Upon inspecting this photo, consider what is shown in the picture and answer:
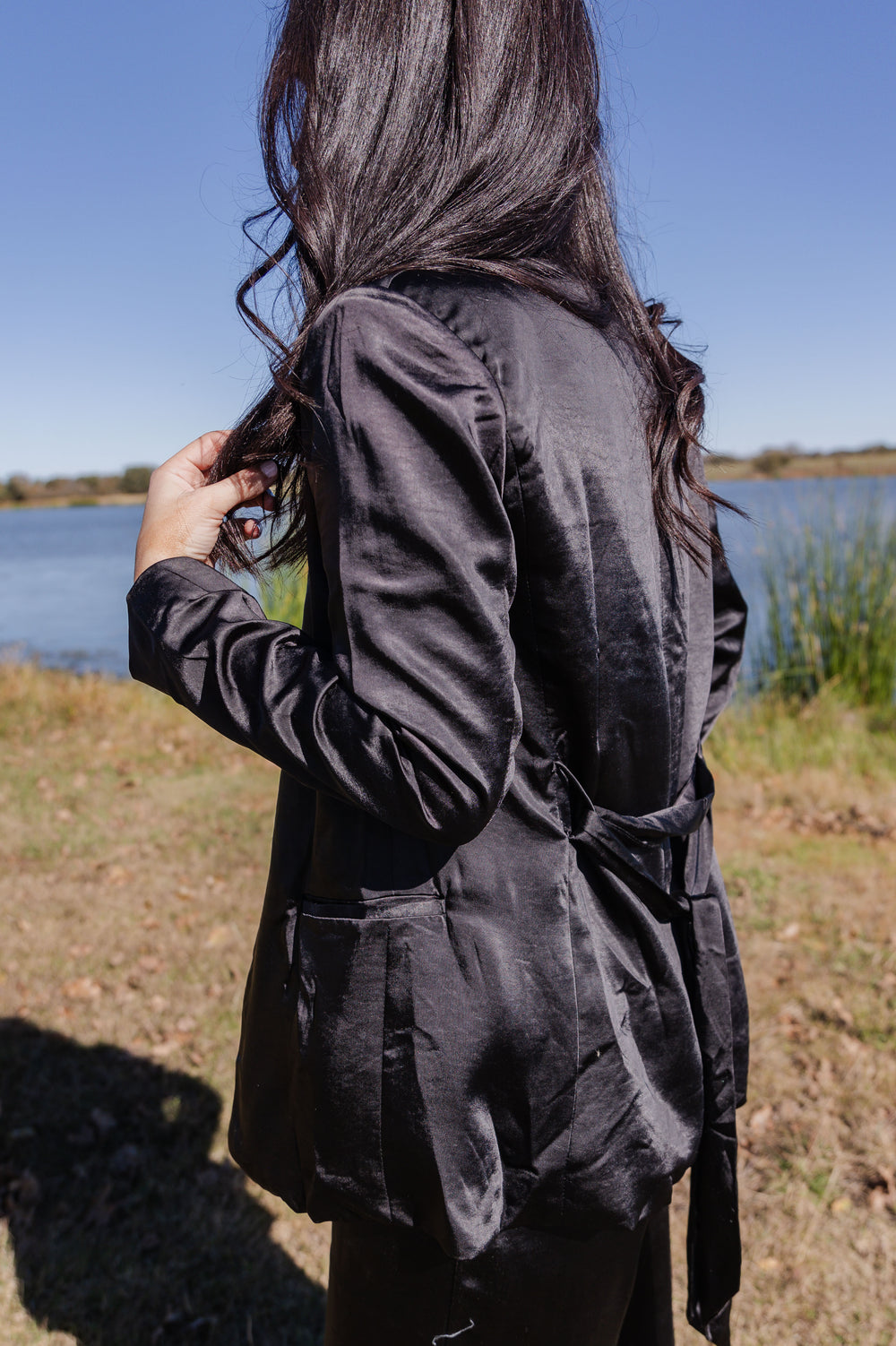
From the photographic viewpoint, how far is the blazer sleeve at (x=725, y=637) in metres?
A: 1.60

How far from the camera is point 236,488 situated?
1230 millimetres

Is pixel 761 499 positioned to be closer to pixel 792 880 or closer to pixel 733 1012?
pixel 792 880

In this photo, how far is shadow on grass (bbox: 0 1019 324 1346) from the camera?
7.86ft

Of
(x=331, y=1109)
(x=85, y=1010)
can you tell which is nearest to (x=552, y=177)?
(x=331, y=1109)

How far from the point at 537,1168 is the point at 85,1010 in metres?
3.00

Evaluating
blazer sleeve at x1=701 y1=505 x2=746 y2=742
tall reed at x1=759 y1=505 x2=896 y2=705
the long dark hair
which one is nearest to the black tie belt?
blazer sleeve at x1=701 y1=505 x2=746 y2=742

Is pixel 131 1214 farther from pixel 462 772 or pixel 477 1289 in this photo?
pixel 462 772

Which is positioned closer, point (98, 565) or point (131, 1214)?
point (131, 1214)

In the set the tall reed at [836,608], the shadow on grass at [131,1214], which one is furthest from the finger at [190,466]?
the tall reed at [836,608]

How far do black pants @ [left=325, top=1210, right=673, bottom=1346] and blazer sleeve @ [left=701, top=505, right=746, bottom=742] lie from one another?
795 mm

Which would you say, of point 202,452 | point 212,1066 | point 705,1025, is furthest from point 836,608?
point 202,452

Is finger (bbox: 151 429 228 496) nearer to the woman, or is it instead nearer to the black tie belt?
the woman

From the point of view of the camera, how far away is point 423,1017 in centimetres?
108

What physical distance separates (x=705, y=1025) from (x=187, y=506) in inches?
40.3
